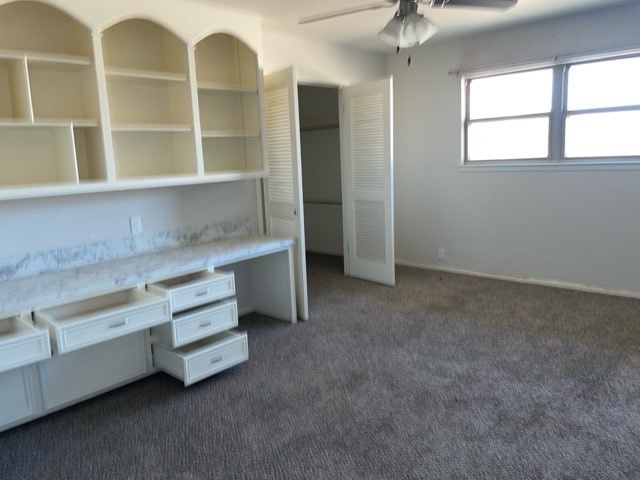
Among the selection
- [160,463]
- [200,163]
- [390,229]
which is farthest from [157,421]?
[390,229]

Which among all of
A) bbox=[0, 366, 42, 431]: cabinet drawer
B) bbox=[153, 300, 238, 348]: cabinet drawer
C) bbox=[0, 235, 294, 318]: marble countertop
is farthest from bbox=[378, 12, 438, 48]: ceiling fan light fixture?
bbox=[0, 366, 42, 431]: cabinet drawer

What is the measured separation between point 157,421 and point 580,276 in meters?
3.81

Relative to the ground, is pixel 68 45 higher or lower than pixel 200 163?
higher

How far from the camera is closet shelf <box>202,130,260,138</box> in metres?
3.39

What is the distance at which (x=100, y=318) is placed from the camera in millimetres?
2428

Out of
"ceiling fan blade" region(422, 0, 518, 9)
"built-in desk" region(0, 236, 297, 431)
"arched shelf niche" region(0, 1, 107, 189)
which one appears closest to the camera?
"built-in desk" region(0, 236, 297, 431)

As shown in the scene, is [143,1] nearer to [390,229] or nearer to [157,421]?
[157,421]

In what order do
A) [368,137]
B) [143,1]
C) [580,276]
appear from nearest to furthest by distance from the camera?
[143,1]
[580,276]
[368,137]

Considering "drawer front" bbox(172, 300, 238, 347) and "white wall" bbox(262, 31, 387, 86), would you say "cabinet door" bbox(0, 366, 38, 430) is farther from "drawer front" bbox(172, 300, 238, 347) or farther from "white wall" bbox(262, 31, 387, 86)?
"white wall" bbox(262, 31, 387, 86)

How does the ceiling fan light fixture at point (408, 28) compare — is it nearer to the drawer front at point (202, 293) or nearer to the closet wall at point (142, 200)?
the closet wall at point (142, 200)

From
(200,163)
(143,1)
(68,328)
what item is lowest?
(68,328)

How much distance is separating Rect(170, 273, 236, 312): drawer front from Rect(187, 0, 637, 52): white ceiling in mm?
1863

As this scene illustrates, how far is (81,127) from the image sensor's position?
296 centimetres

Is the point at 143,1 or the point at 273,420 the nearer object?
the point at 273,420
